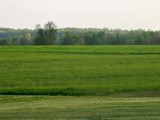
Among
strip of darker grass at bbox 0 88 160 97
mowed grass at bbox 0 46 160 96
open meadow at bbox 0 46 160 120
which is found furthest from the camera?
mowed grass at bbox 0 46 160 96

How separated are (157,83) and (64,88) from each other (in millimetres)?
7434

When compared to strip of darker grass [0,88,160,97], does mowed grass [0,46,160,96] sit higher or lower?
lower

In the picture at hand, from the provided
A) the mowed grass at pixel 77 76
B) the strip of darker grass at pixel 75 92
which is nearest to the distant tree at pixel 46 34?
the mowed grass at pixel 77 76

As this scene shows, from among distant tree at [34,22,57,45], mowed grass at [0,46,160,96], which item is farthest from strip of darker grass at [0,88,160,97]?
distant tree at [34,22,57,45]

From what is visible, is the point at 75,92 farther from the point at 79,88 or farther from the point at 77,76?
the point at 77,76

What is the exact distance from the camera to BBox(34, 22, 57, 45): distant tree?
154 m

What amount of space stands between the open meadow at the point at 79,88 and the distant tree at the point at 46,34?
87.4 m

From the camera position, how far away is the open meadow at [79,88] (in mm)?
21562

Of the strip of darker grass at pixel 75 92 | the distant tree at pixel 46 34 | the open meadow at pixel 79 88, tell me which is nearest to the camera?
→ the open meadow at pixel 79 88

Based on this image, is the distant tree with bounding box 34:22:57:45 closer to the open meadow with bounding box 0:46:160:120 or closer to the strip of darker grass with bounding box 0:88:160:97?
the open meadow with bounding box 0:46:160:120

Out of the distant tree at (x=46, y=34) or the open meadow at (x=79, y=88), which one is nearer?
the open meadow at (x=79, y=88)

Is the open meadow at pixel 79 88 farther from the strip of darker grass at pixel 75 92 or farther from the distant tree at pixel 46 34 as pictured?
the distant tree at pixel 46 34

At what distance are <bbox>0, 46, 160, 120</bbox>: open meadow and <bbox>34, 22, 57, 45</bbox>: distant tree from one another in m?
87.4

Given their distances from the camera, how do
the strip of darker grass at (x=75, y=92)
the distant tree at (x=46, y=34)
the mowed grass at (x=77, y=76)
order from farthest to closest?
1. the distant tree at (x=46, y=34)
2. the mowed grass at (x=77, y=76)
3. the strip of darker grass at (x=75, y=92)
